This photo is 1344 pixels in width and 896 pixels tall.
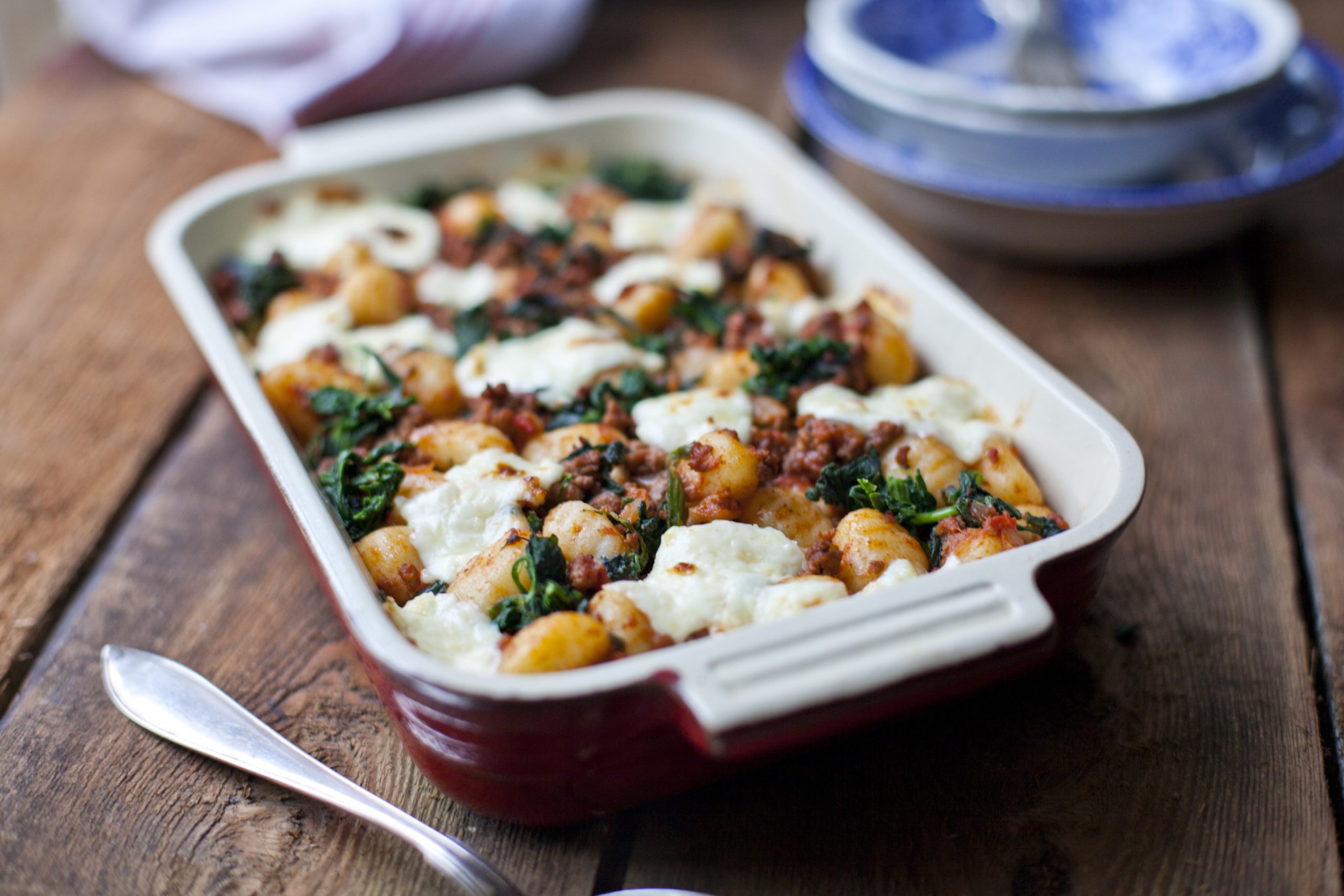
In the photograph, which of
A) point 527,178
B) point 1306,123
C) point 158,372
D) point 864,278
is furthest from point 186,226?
point 1306,123

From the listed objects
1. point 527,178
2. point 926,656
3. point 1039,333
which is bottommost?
point 1039,333

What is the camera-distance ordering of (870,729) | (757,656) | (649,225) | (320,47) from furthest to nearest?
1. (320,47)
2. (649,225)
3. (870,729)
4. (757,656)

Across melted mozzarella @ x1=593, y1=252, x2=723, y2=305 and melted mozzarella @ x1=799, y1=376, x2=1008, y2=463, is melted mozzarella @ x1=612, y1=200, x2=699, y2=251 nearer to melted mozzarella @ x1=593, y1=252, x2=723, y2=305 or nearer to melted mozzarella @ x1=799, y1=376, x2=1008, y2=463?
melted mozzarella @ x1=593, y1=252, x2=723, y2=305

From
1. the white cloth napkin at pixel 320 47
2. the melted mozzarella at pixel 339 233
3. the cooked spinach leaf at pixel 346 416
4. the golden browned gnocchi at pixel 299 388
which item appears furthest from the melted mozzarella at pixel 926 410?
the white cloth napkin at pixel 320 47

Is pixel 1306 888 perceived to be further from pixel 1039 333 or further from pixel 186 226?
pixel 186 226

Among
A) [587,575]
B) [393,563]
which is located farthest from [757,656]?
[393,563]

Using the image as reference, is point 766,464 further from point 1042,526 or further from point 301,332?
point 301,332

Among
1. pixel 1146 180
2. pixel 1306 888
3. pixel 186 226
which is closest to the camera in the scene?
pixel 1306 888
